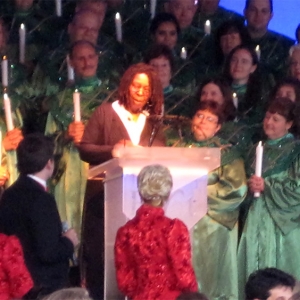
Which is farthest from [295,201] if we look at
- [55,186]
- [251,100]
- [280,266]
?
[55,186]

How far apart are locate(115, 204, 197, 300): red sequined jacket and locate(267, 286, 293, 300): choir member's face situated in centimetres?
33

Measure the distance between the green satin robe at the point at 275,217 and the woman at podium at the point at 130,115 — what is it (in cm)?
69

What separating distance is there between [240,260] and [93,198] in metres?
0.91

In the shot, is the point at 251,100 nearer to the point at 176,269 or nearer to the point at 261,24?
the point at 261,24

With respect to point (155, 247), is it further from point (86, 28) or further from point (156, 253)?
point (86, 28)

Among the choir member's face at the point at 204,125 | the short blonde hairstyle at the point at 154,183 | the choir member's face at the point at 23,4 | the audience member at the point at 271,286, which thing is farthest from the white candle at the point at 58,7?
the audience member at the point at 271,286

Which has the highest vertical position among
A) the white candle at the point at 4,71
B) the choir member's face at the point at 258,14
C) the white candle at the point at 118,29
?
the choir member's face at the point at 258,14

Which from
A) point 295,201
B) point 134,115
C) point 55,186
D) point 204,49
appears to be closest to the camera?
point 134,115

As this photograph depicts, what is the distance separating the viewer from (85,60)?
16.7ft

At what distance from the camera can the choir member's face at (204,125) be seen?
4484 mm

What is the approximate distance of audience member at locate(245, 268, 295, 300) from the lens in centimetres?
324

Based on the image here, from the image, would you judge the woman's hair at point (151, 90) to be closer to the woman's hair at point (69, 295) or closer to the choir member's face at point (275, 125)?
the choir member's face at point (275, 125)

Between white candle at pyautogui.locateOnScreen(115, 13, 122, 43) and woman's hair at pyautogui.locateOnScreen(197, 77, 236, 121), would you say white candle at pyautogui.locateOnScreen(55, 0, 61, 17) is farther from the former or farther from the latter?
woman's hair at pyautogui.locateOnScreen(197, 77, 236, 121)

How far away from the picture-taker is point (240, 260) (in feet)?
15.6
